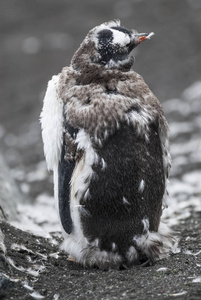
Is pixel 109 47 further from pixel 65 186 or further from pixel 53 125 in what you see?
pixel 65 186

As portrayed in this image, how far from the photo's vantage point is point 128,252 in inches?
166

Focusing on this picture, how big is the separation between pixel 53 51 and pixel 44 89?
172 cm

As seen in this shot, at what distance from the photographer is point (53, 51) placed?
12680 mm

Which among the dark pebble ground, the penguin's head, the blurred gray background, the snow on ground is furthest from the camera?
the blurred gray background

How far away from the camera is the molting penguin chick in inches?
158

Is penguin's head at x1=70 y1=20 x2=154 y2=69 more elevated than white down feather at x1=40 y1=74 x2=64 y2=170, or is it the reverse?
penguin's head at x1=70 y1=20 x2=154 y2=69

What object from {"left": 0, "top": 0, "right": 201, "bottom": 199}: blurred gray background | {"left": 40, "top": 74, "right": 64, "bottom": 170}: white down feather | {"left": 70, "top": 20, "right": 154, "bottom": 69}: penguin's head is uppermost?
{"left": 0, "top": 0, "right": 201, "bottom": 199}: blurred gray background

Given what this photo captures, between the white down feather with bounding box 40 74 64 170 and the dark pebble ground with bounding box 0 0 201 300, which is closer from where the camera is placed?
the dark pebble ground with bounding box 0 0 201 300

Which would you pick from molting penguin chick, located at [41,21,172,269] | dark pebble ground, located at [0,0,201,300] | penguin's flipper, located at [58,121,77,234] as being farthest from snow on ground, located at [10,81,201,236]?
molting penguin chick, located at [41,21,172,269]

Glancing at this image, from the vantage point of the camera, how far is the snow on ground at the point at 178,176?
629cm

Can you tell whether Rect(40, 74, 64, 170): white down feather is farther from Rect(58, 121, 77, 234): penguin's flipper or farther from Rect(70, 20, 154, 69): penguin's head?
Rect(70, 20, 154, 69): penguin's head

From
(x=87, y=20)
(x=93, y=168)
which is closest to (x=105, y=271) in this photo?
(x=93, y=168)

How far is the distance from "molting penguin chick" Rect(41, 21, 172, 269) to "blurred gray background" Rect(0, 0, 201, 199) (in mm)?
3818

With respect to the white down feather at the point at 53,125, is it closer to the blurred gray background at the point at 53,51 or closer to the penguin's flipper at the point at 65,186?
the penguin's flipper at the point at 65,186
